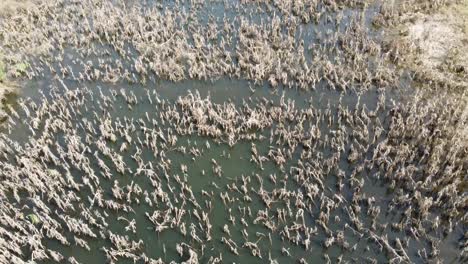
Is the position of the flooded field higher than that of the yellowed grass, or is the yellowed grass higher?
the yellowed grass

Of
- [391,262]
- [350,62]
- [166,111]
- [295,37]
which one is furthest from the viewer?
[295,37]

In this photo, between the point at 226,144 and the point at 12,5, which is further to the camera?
the point at 12,5

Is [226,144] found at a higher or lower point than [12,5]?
lower

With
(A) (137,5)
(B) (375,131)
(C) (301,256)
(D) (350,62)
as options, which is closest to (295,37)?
(D) (350,62)

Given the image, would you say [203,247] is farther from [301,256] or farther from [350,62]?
[350,62]

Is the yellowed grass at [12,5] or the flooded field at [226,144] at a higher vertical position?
the yellowed grass at [12,5]

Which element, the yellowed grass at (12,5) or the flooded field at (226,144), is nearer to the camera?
the flooded field at (226,144)

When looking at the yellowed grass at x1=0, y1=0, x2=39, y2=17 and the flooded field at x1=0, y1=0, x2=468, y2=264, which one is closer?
the flooded field at x1=0, y1=0, x2=468, y2=264

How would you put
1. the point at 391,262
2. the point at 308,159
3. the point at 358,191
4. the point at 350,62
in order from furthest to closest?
the point at 350,62
the point at 308,159
the point at 358,191
the point at 391,262
